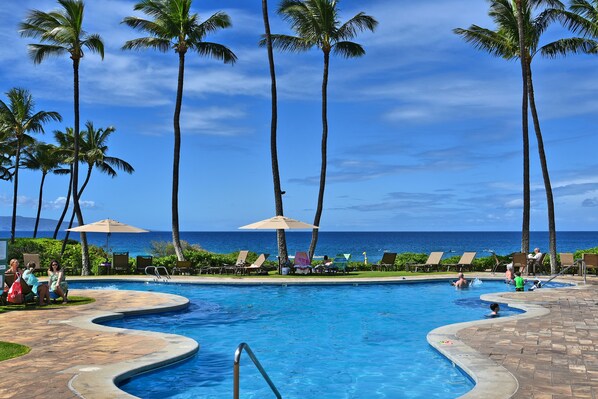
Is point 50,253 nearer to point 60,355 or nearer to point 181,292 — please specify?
point 181,292

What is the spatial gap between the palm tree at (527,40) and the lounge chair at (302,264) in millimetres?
10277

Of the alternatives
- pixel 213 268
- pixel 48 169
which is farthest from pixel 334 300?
pixel 48 169

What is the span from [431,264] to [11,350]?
20440 mm

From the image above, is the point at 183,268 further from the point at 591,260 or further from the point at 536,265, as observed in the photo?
the point at 591,260

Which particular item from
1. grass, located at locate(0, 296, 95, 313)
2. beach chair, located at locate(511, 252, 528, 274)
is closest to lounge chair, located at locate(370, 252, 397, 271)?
beach chair, located at locate(511, 252, 528, 274)

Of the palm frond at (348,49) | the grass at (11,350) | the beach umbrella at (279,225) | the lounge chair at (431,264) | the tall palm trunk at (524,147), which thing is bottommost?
the grass at (11,350)

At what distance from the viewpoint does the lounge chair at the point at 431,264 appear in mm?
26889

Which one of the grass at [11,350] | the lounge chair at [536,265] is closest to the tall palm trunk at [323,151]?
the lounge chair at [536,265]

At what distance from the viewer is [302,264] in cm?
2542

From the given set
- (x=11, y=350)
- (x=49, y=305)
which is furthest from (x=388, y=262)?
(x=11, y=350)

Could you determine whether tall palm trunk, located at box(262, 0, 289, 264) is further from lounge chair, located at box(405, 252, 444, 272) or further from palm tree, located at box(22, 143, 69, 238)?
palm tree, located at box(22, 143, 69, 238)

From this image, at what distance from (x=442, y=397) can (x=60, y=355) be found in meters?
5.72

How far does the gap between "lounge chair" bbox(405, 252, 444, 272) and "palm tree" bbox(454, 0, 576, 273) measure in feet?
15.4

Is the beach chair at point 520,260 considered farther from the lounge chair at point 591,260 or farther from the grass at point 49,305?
the grass at point 49,305
